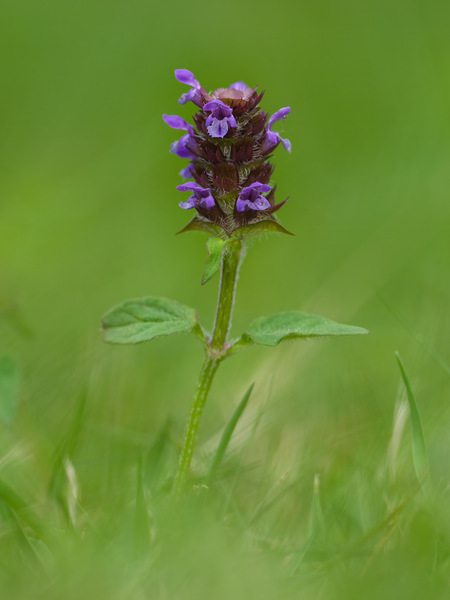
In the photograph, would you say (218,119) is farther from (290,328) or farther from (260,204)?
(290,328)

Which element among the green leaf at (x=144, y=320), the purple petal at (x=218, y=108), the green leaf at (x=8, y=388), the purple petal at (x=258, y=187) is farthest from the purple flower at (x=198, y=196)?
the green leaf at (x=8, y=388)

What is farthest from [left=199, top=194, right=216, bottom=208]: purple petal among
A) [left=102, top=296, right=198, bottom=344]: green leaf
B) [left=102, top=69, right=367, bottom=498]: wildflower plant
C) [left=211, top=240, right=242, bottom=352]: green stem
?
[left=102, top=296, right=198, bottom=344]: green leaf

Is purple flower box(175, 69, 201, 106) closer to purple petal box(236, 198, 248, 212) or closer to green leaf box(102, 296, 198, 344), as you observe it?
purple petal box(236, 198, 248, 212)

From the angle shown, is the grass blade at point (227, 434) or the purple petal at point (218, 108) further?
the grass blade at point (227, 434)

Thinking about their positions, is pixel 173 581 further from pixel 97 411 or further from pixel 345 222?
pixel 345 222

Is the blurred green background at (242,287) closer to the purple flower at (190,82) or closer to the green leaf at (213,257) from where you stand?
the green leaf at (213,257)

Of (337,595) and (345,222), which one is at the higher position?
(345,222)

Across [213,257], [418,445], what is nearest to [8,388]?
[213,257]

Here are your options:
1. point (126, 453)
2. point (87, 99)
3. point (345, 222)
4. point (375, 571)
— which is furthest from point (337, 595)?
point (87, 99)
